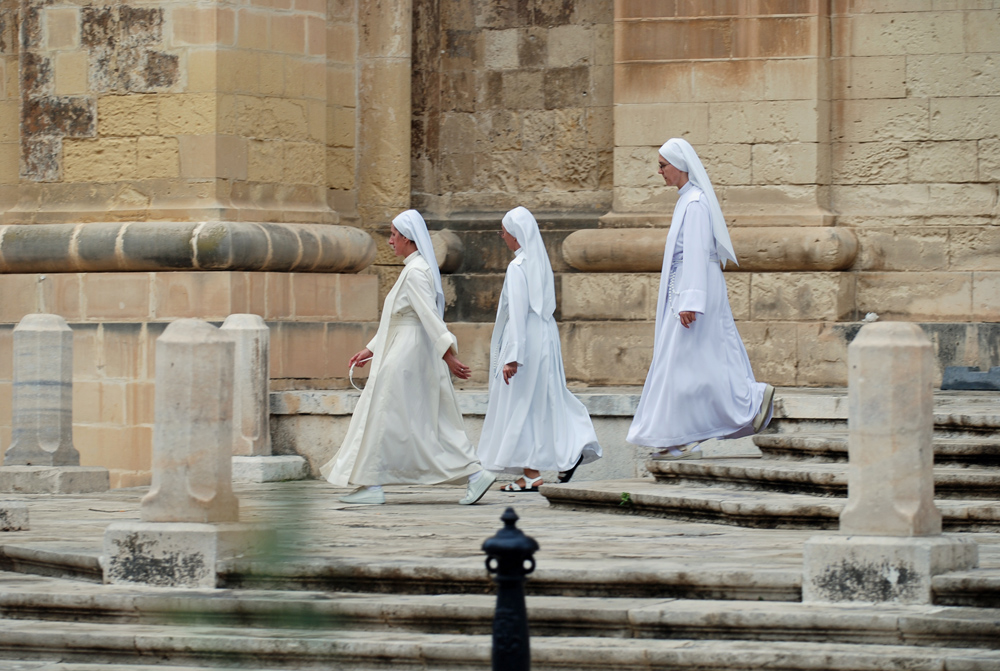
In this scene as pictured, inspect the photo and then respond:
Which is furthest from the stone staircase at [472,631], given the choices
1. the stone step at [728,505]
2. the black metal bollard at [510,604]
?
the stone step at [728,505]

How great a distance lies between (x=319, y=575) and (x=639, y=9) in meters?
7.56

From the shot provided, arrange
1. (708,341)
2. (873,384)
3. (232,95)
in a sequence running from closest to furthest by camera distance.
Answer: (873,384) → (708,341) → (232,95)

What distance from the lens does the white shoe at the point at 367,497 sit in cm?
983

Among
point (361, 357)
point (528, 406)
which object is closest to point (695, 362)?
point (528, 406)

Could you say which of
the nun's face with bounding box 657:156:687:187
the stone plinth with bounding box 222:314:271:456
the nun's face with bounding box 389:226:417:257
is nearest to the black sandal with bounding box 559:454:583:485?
the nun's face with bounding box 389:226:417:257

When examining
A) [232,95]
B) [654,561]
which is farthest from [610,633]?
[232,95]

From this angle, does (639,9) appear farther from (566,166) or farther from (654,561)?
(654,561)

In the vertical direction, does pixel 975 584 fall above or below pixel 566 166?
below

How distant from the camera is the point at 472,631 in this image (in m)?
6.36

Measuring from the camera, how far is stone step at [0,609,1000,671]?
5688mm

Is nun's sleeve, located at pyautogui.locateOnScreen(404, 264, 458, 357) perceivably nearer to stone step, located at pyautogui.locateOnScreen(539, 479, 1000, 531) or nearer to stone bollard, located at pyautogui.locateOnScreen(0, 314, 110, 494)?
stone step, located at pyautogui.locateOnScreen(539, 479, 1000, 531)

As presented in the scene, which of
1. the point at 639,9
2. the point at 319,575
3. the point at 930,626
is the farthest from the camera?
the point at 639,9

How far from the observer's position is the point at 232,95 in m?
12.3

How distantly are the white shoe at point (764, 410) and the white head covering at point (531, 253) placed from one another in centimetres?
144
